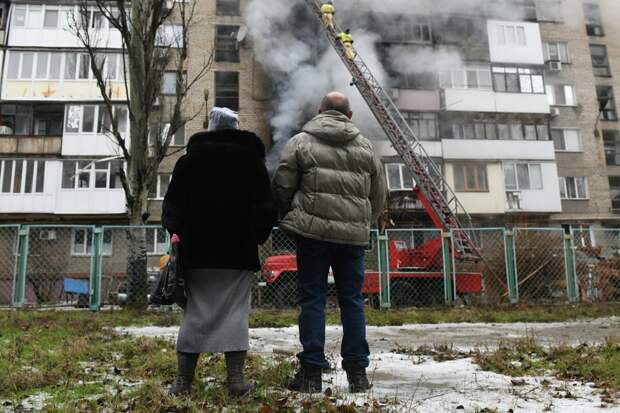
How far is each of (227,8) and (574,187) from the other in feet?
68.5

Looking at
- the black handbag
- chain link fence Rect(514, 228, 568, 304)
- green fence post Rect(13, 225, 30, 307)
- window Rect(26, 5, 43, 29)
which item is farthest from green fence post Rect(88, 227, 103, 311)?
window Rect(26, 5, 43, 29)

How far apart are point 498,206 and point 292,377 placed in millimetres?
25377

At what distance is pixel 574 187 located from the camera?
95.7 feet

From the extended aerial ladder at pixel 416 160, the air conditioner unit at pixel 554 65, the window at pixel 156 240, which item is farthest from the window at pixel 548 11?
the window at pixel 156 240

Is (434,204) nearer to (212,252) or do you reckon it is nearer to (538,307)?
(538,307)

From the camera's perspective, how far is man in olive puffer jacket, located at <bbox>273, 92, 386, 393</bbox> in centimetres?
316

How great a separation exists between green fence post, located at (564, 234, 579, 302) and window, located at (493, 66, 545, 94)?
60.3 ft

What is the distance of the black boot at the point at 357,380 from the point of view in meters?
3.05

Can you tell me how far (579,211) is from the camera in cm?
2869

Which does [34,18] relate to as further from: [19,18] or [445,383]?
[445,383]

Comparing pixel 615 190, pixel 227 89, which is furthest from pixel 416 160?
pixel 615 190

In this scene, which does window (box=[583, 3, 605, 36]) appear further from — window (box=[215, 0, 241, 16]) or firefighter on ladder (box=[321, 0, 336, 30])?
window (box=[215, 0, 241, 16])

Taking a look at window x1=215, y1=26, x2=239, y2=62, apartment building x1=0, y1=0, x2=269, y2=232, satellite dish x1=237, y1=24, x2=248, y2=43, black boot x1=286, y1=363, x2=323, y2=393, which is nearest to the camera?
black boot x1=286, y1=363, x2=323, y2=393

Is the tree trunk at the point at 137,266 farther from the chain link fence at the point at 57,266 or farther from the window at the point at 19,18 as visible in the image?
the window at the point at 19,18
